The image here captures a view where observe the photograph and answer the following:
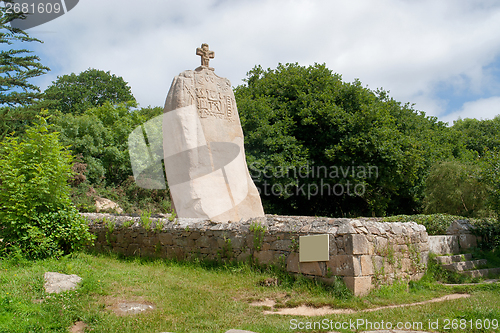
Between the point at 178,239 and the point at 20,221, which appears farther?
the point at 178,239

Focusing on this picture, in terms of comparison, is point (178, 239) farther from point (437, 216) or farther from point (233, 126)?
point (437, 216)

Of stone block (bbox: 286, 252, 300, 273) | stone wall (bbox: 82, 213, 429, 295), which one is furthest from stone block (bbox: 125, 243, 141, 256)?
stone block (bbox: 286, 252, 300, 273)

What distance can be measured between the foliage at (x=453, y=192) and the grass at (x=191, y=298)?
10.2m

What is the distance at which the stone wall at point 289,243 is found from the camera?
6242 millimetres

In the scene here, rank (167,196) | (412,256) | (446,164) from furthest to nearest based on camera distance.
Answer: (167,196), (446,164), (412,256)

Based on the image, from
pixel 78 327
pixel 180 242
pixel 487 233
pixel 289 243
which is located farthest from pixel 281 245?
pixel 487 233

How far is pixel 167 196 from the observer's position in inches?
837

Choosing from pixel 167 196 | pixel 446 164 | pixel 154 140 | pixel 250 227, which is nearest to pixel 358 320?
pixel 250 227

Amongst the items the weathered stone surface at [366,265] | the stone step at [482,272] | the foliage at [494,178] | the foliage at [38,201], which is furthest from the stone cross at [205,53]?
the foliage at [494,178]

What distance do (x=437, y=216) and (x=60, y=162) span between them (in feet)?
33.5

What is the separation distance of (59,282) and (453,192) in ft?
52.2

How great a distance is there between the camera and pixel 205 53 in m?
10.6

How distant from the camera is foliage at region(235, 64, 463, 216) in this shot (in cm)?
1639

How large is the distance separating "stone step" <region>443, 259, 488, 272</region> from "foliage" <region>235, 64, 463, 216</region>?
7951 millimetres
